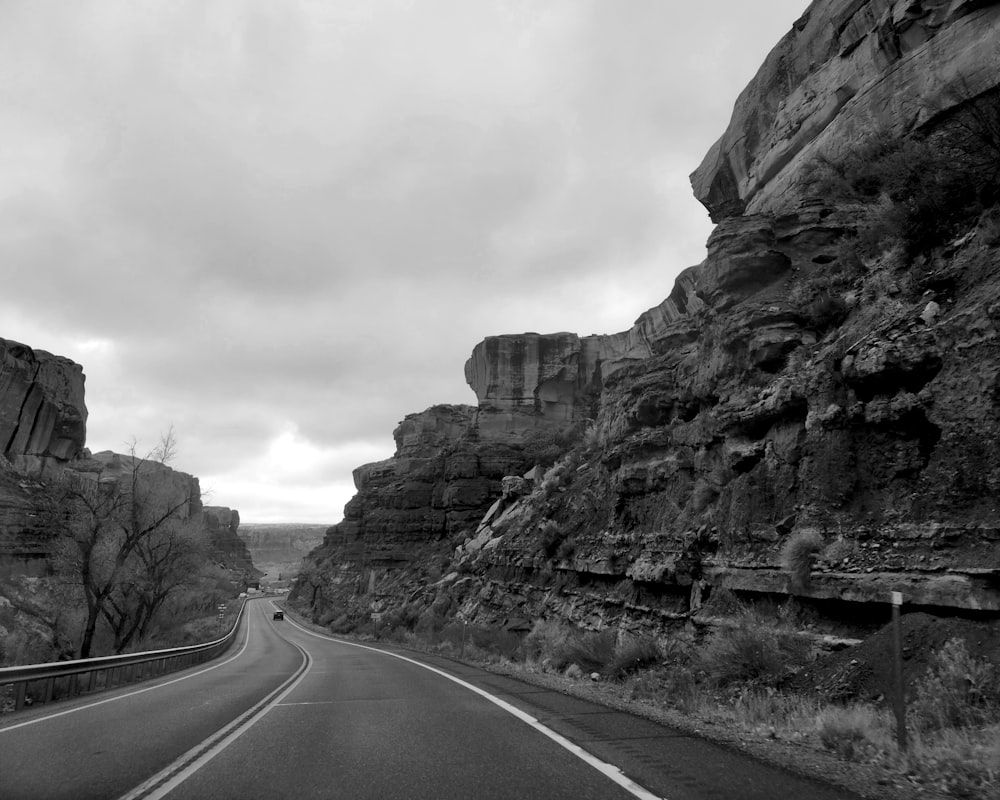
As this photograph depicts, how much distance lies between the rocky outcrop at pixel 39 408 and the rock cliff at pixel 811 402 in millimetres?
70789

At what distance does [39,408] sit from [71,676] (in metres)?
87.6

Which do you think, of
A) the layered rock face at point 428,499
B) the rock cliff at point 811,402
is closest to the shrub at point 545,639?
the rock cliff at point 811,402

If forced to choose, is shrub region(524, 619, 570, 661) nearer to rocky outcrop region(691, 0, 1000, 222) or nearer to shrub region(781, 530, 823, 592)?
shrub region(781, 530, 823, 592)

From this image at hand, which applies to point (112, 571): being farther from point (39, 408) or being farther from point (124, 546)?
point (39, 408)

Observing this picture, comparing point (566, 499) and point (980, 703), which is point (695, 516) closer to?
point (980, 703)

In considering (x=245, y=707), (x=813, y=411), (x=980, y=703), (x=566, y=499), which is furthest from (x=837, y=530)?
(x=566, y=499)

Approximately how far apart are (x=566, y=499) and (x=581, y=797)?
2721 cm

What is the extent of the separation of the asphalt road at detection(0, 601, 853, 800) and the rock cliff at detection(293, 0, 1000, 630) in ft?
18.3

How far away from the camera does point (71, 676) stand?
1341 cm

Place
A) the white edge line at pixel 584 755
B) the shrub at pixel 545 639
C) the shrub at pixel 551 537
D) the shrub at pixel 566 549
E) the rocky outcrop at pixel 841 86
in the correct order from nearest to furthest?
the white edge line at pixel 584 755 → the rocky outcrop at pixel 841 86 → the shrub at pixel 545 639 → the shrub at pixel 566 549 → the shrub at pixel 551 537

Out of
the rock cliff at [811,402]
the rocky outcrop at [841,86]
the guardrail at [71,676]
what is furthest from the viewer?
the rocky outcrop at [841,86]

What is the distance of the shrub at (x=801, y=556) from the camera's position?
464 inches

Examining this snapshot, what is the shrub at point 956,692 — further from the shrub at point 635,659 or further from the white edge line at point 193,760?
the white edge line at point 193,760

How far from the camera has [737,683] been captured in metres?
10.3
